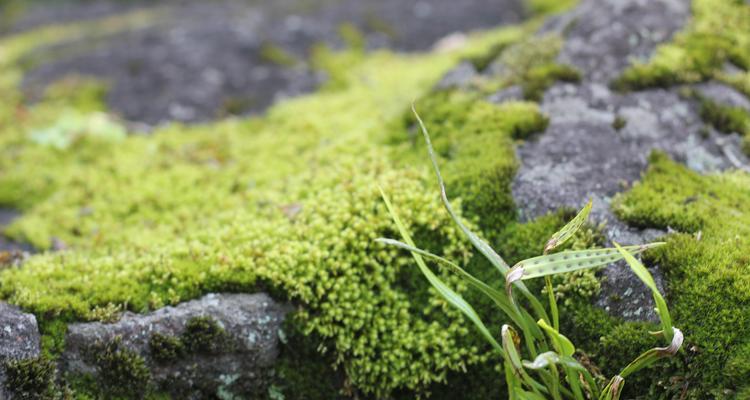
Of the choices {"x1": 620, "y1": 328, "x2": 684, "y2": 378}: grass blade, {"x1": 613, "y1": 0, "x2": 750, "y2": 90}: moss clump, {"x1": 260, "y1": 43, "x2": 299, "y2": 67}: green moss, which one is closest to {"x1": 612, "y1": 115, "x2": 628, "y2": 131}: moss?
{"x1": 613, "y1": 0, "x2": 750, "y2": 90}: moss clump

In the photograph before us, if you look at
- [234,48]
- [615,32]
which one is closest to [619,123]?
[615,32]

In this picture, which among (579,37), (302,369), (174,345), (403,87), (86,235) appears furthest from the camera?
(403,87)

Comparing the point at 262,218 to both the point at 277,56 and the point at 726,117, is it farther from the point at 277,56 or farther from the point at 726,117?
the point at 277,56

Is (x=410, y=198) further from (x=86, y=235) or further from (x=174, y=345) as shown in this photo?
(x=86, y=235)

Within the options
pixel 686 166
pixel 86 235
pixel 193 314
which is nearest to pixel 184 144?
pixel 86 235

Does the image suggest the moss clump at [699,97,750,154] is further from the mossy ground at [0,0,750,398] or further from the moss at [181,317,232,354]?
the moss at [181,317,232,354]

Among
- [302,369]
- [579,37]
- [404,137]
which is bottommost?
[302,369]
